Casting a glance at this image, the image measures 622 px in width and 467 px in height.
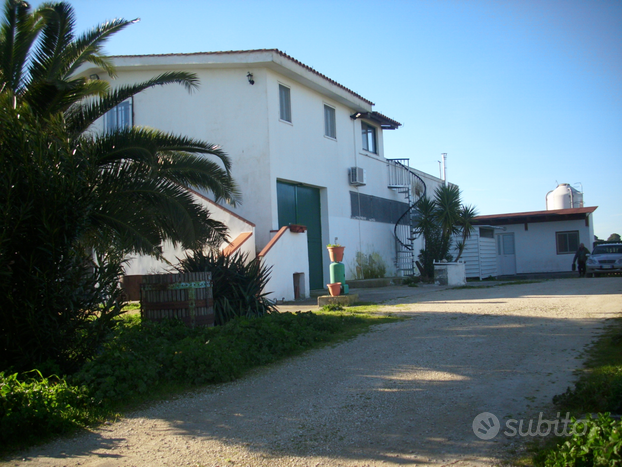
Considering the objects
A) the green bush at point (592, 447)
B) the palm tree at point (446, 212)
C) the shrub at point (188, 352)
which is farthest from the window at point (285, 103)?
the green bush at point (592, 447)

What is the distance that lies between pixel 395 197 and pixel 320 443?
68.5 ft

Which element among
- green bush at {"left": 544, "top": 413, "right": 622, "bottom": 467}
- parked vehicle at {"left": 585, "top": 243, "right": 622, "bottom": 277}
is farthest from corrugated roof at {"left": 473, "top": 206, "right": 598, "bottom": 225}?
green bush at {"left": 544, "top": 413, "right": 622, "bottom": 467}

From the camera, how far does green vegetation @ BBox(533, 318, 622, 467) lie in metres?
3.13

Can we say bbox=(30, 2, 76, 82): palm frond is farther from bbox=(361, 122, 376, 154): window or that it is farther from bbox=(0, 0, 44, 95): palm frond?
bbox=(361, 122, 376, 154): window

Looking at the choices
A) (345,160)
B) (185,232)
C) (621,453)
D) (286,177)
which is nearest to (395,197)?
(345,160)

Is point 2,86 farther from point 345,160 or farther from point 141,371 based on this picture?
A: point 345,160

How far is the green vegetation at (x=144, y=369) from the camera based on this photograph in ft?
15.2

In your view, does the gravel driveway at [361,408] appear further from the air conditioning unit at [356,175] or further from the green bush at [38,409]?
the air conditioning unit at [356,175]

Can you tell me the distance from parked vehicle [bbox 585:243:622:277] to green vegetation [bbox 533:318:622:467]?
19.6 meters

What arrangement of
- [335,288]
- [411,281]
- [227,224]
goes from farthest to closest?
[411,281], [227,224], [335,288]

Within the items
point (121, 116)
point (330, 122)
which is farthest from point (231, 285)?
point (330, 122)

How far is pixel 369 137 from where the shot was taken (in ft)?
77.1

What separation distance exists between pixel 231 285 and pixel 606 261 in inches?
777

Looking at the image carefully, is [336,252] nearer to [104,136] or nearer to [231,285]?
[231,285]
